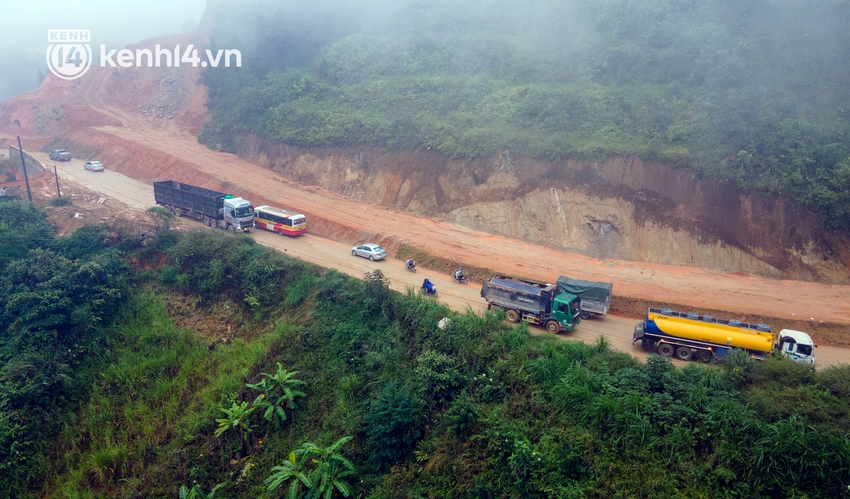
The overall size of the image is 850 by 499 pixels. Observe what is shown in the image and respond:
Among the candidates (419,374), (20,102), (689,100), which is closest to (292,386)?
(419,374)

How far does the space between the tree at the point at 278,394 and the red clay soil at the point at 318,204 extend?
42.8 ft

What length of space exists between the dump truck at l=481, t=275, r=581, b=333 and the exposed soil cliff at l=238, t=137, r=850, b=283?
1143cm

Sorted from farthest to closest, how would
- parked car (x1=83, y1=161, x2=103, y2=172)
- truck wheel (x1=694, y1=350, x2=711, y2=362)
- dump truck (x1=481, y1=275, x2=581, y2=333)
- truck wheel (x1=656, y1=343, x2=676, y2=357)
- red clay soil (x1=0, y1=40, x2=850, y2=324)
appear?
parked car (x1=83, y1=161, x2=103, y2=172)
red clay soil (x1=0, y1=40, x2=850, y2=324)
dump truck (x1=481, y1=275, x2=581, y2=333)
truck wheel (x1=656, y1=343, x2=676, y2=357)
truck wheel (x1=694, y1=350, x2=711, y2=362)

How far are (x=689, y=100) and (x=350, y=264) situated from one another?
28.4 m

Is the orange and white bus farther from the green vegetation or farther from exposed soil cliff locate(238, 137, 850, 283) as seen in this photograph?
the green vegetation

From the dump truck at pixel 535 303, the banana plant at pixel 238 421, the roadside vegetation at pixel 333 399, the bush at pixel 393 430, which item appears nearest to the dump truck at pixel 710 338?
the dump truck at pixel 535 303

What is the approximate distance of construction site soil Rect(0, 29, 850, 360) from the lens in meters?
29.0

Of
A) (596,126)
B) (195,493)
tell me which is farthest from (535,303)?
(596,126)

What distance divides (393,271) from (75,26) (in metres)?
134

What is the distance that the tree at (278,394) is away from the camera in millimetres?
19875

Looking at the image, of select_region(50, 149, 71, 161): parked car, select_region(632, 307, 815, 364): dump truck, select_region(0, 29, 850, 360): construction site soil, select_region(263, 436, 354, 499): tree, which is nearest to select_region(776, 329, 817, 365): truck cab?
select_region(632, 307, 815, 364): dump truck

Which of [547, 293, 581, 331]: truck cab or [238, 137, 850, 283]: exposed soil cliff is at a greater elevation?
[238, 137, 850, 283]: exposed soil cliff

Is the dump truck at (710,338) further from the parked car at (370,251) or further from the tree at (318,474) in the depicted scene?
the parked car at (370,251)

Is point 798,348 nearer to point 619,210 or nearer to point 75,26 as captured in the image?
point 619,210
